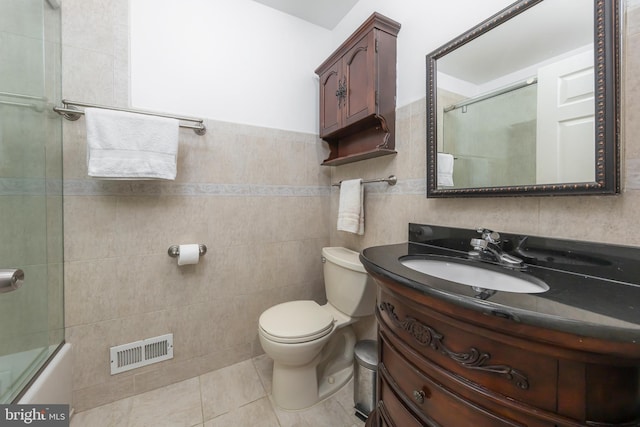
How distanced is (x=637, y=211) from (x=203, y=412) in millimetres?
1862

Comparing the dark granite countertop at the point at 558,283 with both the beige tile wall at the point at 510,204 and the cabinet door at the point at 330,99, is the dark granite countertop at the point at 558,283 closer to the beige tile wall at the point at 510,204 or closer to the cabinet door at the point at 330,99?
the beige tile wall at the point at 510,204

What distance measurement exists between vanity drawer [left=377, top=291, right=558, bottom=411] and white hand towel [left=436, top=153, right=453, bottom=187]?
0.66 meters

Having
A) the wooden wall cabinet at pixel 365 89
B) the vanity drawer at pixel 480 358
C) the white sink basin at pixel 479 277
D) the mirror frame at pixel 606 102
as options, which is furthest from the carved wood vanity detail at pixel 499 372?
the wooden wall cabinet at pixel 365 89

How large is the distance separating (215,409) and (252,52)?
2101 millimetres

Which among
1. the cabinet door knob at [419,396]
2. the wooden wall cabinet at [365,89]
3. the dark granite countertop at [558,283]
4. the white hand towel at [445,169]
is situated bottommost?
the cabinet door knob at [419,396]

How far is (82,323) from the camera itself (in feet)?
4.09

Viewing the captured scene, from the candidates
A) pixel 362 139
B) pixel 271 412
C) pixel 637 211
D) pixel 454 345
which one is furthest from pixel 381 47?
pixel 271 412

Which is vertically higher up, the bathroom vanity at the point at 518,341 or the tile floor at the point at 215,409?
the bathroom vanity at the point at 518,341

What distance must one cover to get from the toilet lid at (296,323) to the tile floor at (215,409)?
42 centimetres

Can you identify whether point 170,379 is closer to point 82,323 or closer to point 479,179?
point 82,323

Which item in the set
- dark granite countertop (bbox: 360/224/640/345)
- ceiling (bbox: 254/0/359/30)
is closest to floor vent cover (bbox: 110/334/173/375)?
dark granite countertop (bbox: 360/224/640/345)

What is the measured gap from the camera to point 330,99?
1650 millimetres

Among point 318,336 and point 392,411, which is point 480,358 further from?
point 318,336

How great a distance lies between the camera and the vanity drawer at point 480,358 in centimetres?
44
